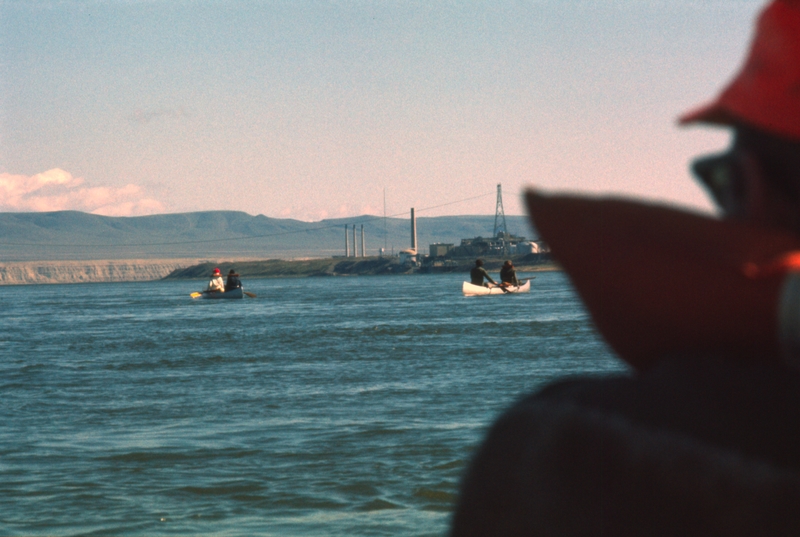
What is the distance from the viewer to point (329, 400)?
41.1 ft

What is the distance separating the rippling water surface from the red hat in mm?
5964

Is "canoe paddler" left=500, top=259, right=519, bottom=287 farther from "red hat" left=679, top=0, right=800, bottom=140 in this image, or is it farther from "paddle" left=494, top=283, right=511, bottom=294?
"red hat" left=679, top=0, right=800, bottom=140

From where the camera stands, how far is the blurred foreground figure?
0.71 metres

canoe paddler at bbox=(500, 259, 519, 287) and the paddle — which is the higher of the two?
canoe paddler at bbox=(500, 259, 519, 287)

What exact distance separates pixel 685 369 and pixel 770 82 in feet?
0.73

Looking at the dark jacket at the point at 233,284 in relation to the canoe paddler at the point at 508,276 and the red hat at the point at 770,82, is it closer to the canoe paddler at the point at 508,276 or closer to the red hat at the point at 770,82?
the canoe paddler at the point at 508,276

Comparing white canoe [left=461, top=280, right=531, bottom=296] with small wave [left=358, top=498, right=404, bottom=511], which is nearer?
small wave [left=358, top=498, right=404, bottom=511]

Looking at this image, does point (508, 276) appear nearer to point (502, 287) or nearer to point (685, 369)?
point (502, 287)

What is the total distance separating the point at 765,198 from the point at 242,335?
2592cm

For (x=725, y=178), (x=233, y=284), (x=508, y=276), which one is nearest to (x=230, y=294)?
(x=233, y=284)

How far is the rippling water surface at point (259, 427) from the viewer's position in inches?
280

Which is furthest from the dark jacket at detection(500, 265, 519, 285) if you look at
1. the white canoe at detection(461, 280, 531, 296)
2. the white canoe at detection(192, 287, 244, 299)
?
the white canoe at detection(192, 287, 244, 299)

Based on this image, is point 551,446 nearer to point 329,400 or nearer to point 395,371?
point 329,400

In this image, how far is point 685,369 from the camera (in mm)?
755
